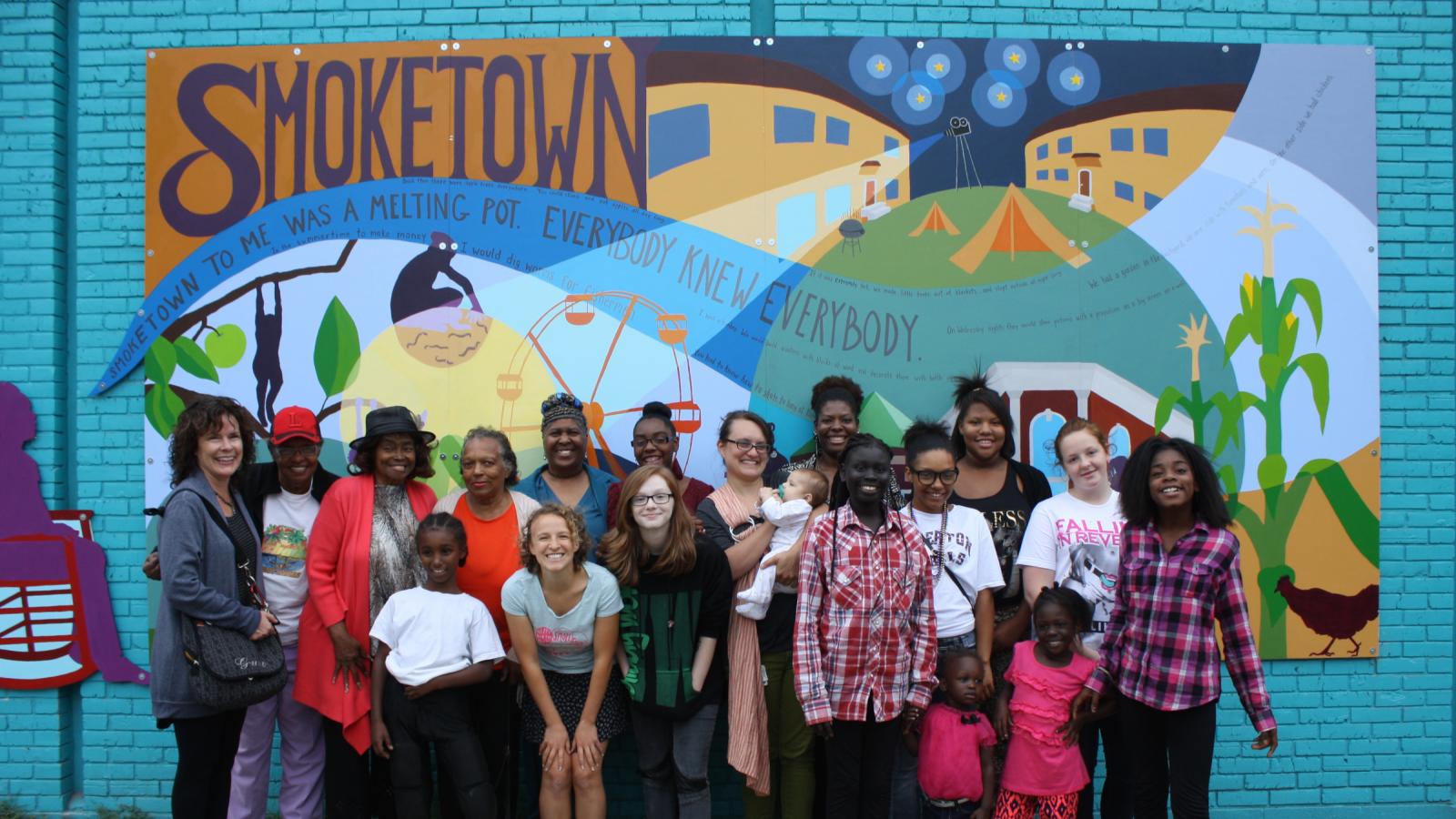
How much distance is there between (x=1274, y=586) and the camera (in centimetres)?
502

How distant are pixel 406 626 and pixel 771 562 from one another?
1.55m

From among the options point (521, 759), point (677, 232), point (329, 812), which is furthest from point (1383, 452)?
point (329, 812)

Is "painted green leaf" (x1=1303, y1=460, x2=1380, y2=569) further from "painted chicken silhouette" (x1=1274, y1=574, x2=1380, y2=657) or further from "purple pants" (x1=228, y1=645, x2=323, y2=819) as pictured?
"purple pants" (x1=228, y1=645, x2=323, y2=819)

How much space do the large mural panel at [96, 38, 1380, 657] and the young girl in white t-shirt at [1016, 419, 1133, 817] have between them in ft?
3.16

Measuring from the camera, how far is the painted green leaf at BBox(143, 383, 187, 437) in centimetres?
503

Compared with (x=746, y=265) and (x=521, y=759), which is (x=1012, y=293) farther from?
(x=521, y=759)

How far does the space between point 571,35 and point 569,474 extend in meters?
2.50

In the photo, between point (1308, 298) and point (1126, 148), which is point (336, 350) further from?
point (1308, 298)

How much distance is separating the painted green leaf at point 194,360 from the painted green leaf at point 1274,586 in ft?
19.2

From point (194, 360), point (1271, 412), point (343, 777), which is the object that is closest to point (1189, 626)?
point (1271, 412)

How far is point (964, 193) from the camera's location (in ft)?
16.5

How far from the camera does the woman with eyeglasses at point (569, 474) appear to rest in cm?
426

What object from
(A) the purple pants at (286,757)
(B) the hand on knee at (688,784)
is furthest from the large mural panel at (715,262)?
(B) the hand on knee at (688,784)

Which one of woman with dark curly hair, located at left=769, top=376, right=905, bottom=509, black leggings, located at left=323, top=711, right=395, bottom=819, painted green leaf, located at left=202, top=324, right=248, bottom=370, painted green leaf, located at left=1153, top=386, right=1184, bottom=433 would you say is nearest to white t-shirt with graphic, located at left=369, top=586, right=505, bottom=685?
black leggings, located at left=323, top=711, right=395, bottom=819
